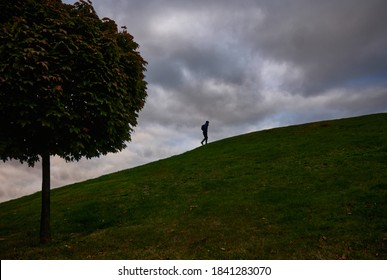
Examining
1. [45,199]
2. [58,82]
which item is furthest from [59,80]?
[45,199]

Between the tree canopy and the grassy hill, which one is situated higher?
the tree canopy

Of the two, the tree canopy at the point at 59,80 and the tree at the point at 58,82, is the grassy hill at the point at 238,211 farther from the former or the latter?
the tree canopy at the point at 59,80

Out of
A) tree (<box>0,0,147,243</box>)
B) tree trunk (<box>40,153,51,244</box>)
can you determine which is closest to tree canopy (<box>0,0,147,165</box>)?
tree (<box>0,0,147,243</box>)

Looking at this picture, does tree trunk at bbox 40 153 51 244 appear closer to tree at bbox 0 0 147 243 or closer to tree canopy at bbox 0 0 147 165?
tree at bbox 0 0 147 243

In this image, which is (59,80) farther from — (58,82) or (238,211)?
(238,211)

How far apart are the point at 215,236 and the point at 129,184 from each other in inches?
754

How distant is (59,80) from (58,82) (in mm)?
590

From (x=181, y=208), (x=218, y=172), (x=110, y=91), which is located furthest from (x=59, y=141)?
(x=218, y=172)

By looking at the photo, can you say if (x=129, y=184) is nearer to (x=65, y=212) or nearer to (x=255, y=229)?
(x=65, y=212)

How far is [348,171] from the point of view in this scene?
25781mm

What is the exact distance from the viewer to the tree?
1619cm

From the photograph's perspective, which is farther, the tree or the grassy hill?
the tree

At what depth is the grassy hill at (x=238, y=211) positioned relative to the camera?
601 inches

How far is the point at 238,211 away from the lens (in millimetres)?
20953
